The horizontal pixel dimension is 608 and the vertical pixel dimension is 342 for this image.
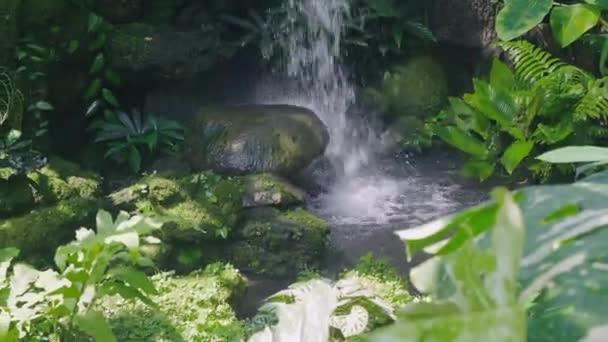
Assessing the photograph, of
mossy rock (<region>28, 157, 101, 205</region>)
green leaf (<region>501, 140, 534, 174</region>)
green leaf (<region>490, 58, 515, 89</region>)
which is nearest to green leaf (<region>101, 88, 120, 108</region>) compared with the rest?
mossy rock (<region>28, 157, 101, 205</region>)

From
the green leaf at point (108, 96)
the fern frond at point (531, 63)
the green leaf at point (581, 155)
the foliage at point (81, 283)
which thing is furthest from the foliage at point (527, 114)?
the green leaf at point (581, 155)

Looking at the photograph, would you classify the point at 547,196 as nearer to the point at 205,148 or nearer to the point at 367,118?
the point at 205,148

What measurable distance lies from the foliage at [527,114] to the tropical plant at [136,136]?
2371mm

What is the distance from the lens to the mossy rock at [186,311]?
3.52m

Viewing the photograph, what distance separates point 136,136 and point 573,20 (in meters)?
3.94

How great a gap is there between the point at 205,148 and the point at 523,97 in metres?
2.69

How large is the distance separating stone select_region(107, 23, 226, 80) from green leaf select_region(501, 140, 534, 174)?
3.09 m

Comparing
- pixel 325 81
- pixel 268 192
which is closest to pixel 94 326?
pixel 268 192

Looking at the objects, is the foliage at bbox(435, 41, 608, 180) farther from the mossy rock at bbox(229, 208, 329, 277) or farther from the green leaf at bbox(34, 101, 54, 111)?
the green leaf at bbox(34, 101, 54, 111)

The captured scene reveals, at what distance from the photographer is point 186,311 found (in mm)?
3836

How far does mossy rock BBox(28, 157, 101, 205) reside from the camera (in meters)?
4.98

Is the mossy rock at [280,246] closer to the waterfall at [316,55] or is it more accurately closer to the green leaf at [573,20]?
the green leaf at [573,20]

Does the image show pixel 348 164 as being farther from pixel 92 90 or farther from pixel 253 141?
pixel 92 90

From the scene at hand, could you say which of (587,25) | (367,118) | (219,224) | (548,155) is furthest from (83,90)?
(548,155)
